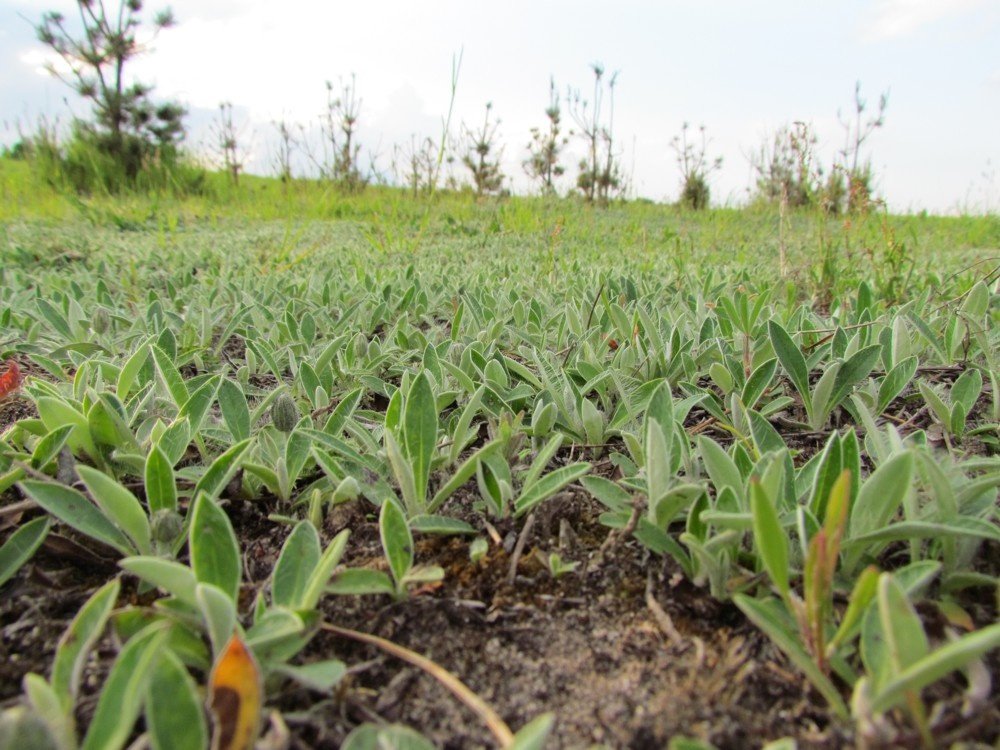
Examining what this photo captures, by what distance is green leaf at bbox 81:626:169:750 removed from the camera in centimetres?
60

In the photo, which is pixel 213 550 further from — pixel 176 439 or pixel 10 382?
pixel 10 382

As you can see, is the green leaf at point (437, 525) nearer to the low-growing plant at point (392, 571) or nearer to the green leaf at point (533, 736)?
the low-growing plant at point (392, 571)

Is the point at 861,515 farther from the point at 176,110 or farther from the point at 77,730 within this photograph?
the point at 176,110

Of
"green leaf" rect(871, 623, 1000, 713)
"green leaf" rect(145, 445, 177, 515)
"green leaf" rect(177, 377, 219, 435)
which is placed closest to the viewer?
"green leaf" rect(871, 623, 1000, 713)

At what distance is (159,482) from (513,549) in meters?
0.59

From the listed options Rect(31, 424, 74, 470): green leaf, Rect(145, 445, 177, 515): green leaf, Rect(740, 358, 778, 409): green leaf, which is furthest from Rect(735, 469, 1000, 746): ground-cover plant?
Rect(31, 424, 74, 470): green leaf

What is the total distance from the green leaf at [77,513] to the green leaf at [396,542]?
1.33 feet

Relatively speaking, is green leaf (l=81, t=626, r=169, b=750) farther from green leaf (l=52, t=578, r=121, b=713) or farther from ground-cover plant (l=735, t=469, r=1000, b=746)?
ground-cover plant (l=735, t=469, r=1000, b=746)

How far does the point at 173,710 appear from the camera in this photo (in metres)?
0.60

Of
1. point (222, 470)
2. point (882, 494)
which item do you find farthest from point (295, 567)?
point (882, 494)

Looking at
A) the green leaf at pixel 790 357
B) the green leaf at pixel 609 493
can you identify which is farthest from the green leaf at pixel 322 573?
the green leaf at pixel 790 357

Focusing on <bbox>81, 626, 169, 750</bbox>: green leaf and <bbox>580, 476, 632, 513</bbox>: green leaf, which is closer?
<bbox>81, 626, 169, 750</bbox>: green leaf

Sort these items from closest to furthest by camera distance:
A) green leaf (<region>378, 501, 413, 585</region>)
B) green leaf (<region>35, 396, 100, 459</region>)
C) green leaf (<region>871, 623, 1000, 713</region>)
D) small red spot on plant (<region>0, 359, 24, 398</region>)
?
1. green leaf (<region>871, 623, 1000, 713</region>)
2. green leaf (<region>378, 501, 413, 585</region>)
3. green leaf (<region>35, 396, 100, 459</region>)
4. small red spot on plant (<region>0, 359, 24, 398</region>)

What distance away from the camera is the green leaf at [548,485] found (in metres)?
1.03
